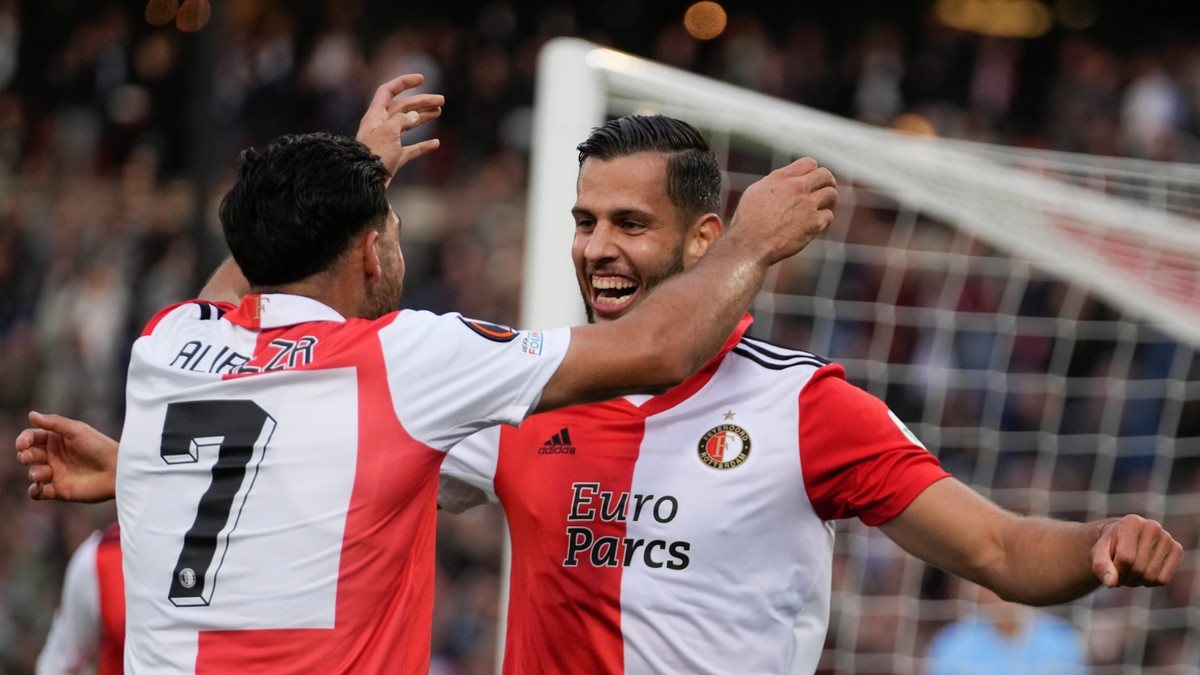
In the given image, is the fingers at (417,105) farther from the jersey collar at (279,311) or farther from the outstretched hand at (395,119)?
the jersey collar at (279,311)

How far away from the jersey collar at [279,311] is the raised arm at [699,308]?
1.69 ft

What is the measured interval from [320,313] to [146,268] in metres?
9.30

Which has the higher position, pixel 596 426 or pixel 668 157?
pixel 668 157

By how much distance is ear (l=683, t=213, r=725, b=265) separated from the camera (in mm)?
3662

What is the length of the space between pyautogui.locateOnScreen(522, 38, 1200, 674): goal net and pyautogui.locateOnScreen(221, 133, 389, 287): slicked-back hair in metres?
1.62

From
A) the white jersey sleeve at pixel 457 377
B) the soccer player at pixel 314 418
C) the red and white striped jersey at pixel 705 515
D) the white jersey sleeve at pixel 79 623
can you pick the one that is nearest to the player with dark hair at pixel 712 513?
the red and white striped jersey at pixel 705 515

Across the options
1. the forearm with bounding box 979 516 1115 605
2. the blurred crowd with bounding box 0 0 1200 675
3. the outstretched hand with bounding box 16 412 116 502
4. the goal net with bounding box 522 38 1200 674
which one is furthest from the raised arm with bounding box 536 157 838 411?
the blurred crowd with bounding box 0 0 1200 675

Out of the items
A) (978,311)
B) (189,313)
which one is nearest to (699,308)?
(189,313)

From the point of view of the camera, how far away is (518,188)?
12.4 meters

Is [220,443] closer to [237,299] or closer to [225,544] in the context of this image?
[225,544]

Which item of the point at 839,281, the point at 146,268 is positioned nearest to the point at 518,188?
the point at 146,268

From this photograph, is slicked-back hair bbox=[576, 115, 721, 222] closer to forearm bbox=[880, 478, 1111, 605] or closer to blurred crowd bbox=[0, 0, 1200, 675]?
forearm bbox=[880, 478, 1111, 605]

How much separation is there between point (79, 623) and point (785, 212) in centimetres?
306

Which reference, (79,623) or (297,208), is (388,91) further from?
(79,623)
